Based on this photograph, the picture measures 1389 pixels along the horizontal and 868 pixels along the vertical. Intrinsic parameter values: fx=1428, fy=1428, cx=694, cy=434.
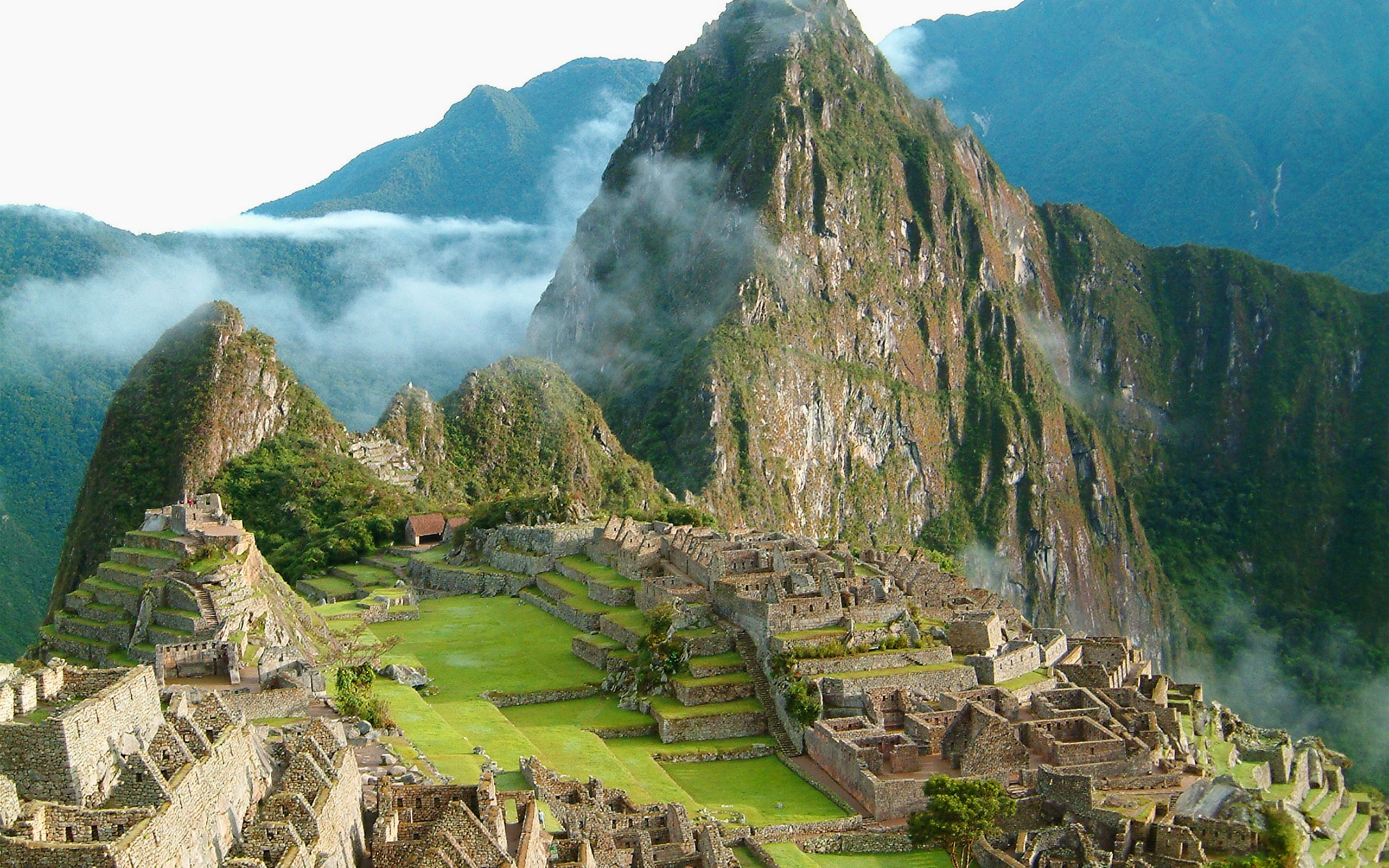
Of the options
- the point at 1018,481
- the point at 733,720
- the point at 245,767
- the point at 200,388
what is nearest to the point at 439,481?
the point at 200,388

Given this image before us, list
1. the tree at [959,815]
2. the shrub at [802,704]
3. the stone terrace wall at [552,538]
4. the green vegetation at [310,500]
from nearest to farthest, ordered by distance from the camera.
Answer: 1. the tree at [959,815]
2. the shrub at [802,704]
3. the stone terrace wall at [552,538]
4. the green vegetation at [310,500]

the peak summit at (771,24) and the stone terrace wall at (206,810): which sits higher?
the peak summit at (771,24)

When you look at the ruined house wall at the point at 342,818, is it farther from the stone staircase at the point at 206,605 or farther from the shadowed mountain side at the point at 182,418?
the shadowed mountain side at the point at 182,418

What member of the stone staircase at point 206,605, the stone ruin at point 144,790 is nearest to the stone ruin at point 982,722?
the stone ruin at point 144,790

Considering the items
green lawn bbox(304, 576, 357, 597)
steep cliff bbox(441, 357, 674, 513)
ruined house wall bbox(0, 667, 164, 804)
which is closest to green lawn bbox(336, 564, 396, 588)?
green lawn bbox(304, 576, 357, 597)

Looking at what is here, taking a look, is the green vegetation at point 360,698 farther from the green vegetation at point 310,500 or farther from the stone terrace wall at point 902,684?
the green vegetation at point 310,500

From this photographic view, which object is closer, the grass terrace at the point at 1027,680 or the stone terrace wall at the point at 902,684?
the stone terrace wall at the point at 902,684

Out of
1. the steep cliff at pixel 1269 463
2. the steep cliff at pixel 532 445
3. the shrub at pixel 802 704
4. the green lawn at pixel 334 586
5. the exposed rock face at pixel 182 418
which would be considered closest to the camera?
the shrub at pixel 802 704
